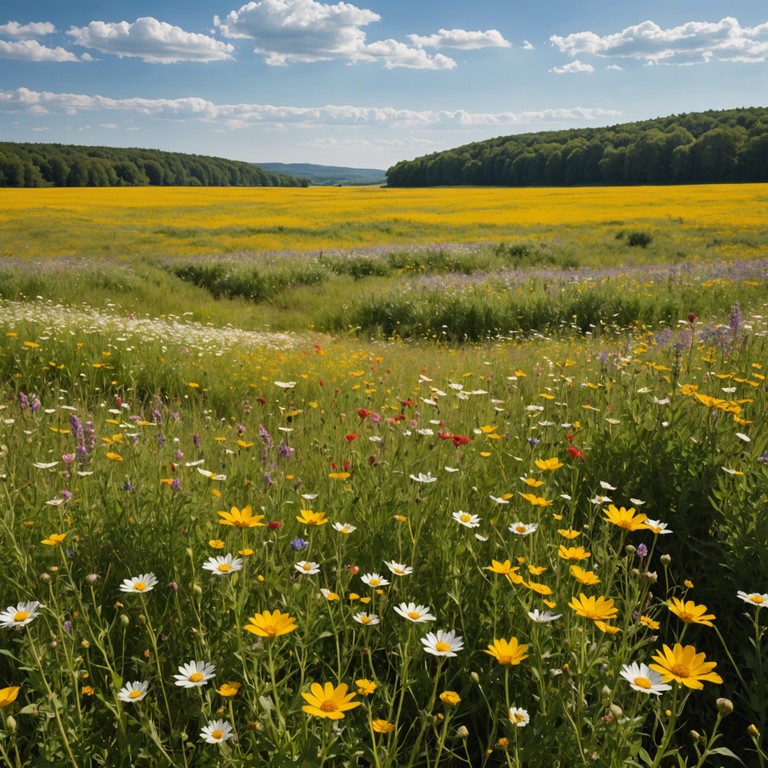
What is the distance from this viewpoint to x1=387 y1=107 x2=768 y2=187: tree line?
183 feet

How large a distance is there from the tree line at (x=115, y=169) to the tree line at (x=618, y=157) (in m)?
22.1

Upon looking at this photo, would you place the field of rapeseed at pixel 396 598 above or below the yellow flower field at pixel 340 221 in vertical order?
below

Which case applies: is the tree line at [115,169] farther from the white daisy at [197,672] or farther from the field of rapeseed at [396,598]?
the white daisy at [197,672]

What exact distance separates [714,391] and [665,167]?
66.2 metres

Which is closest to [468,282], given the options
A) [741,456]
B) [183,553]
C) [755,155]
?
[741,456]

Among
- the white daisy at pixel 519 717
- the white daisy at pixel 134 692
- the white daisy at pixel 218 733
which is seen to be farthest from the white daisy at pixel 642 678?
the white daisy at pixel 134 692

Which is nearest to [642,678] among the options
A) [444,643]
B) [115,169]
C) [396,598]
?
[444,643]

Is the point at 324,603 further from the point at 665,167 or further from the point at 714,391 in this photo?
the point at 665,167

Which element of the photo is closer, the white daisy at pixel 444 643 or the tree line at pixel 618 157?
the white daisy at pixel 444 643

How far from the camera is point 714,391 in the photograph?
11.3ft

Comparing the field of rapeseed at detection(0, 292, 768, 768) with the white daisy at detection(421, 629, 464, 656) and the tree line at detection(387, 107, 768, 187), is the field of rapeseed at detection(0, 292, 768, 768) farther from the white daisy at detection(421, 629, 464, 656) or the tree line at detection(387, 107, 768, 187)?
the tree line at detection(387, 107, 768, 187)

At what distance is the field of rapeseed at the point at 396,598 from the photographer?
1.40m

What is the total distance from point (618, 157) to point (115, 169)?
54.4 metres

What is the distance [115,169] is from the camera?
232 ft
